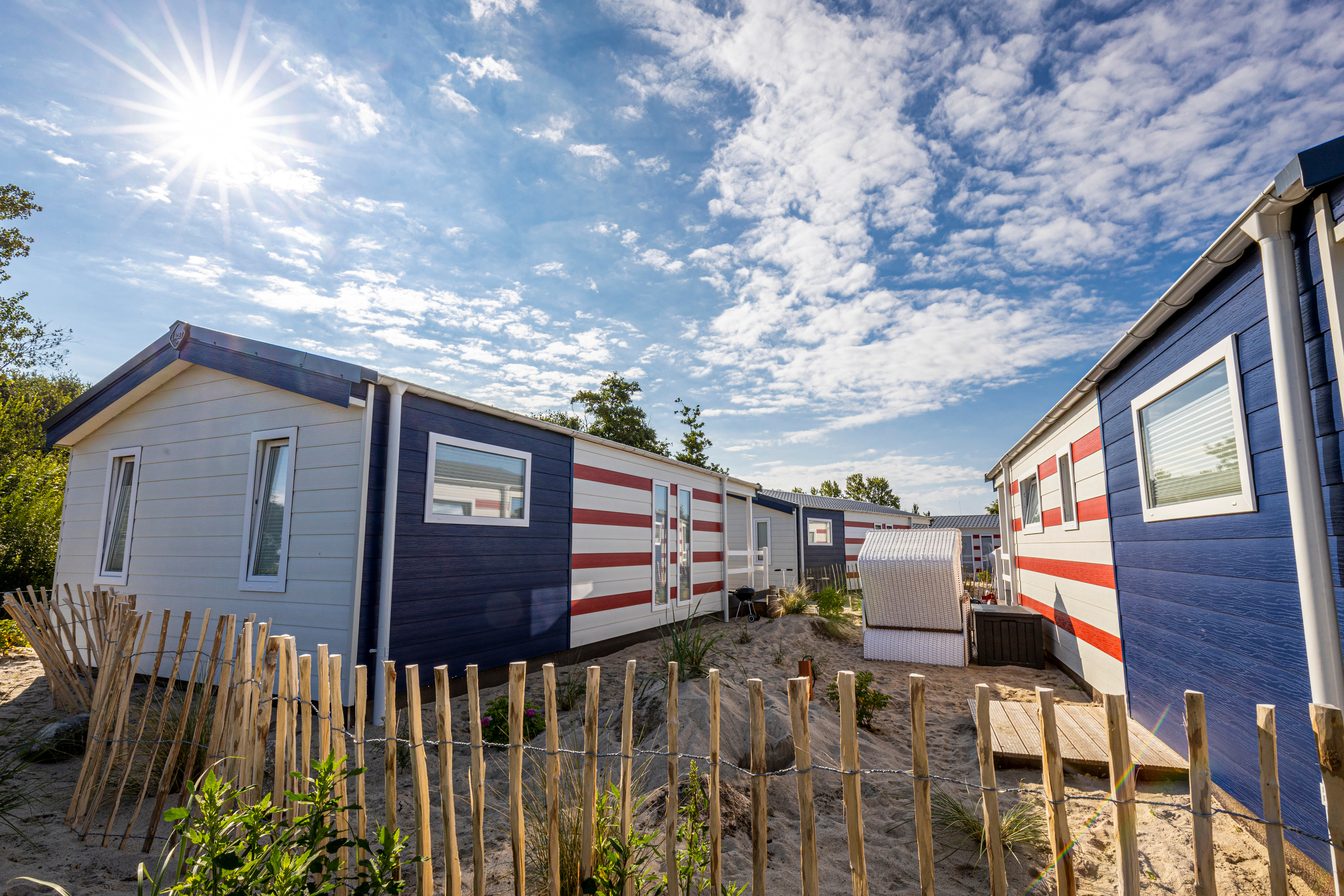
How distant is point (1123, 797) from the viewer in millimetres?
1577

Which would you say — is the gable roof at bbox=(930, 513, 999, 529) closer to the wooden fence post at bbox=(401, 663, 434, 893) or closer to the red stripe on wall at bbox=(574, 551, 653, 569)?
the red stripe on wall at bbox=(574, 551, 653, 569)

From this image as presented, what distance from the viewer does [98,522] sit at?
7.77 metres

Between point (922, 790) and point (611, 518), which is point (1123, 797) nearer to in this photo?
point (922, 790)

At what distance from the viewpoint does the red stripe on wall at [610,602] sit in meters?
8.22

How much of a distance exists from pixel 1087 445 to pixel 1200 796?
18.1 ft

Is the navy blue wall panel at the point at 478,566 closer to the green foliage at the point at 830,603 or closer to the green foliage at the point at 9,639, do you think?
the green foliage at the point at 830,603

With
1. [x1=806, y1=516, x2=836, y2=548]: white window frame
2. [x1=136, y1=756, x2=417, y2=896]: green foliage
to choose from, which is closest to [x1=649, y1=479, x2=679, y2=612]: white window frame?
[x1=136, y1=756, x2=417, y2=896]: green foliage

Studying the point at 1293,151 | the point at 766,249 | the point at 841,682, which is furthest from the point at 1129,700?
the point at 766,249

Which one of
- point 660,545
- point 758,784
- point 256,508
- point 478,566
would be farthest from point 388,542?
point 660,545

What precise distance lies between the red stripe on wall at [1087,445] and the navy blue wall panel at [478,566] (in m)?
6.13

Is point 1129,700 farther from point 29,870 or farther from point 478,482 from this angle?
point 29,870

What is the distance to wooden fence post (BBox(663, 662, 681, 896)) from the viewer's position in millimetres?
1958

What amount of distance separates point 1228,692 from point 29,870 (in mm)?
6354

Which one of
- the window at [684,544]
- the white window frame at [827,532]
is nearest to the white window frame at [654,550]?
the window at [684,544]
